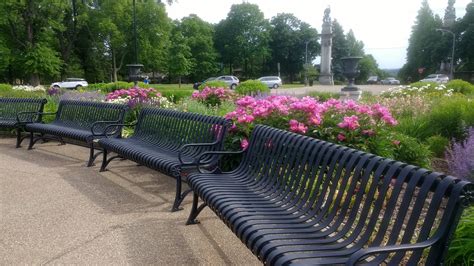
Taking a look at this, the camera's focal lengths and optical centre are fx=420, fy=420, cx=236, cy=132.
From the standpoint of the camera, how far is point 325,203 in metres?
2.97

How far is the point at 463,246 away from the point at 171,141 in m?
3.88

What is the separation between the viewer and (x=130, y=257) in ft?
10.8

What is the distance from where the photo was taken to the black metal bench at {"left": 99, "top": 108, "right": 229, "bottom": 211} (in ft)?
15.0

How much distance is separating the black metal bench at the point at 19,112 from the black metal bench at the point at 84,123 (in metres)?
0.33

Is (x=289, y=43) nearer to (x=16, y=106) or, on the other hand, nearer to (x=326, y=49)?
(x=326, y=49)

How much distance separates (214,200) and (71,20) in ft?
162

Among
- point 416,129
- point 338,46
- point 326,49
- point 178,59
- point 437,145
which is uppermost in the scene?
point 338,46

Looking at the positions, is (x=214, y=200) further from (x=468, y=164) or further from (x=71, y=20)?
(x=71, y=20)

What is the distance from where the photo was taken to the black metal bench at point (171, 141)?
4559mm

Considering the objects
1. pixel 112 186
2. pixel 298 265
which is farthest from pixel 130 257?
pixel 112 186

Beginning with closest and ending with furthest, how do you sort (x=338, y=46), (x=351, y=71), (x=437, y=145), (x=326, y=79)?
(x=437, y=145)
(x=351, y=71)
(x=326, y=79)
(x=338, y=46)

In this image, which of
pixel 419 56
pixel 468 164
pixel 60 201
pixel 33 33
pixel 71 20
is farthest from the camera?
pixel 419 56

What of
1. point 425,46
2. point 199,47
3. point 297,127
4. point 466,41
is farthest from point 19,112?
point 425,46

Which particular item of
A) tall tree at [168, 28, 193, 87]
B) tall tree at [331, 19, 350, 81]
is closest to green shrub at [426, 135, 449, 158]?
tall tree at [168, 28, 193, 87]
